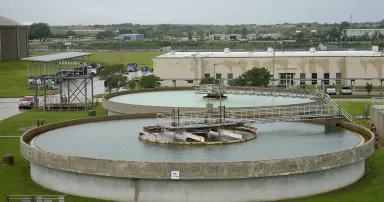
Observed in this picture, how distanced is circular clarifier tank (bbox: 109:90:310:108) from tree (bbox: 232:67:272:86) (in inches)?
435

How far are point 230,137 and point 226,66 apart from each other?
33.7 meters

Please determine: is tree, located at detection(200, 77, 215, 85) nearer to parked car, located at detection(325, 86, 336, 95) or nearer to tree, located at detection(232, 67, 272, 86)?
tree, located at detection(232, 67, 272, 86)

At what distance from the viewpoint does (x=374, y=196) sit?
21.0 meters

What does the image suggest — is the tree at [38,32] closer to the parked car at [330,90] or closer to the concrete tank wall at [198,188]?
the parked car at [330,90]

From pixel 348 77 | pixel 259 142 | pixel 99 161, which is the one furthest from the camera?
pixel 348 77

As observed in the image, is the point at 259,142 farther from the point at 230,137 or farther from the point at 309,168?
the point at 309,168

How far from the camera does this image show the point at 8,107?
46.5 meters

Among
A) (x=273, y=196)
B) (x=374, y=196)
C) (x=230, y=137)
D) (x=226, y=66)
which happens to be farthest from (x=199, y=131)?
(x=226, y=66)

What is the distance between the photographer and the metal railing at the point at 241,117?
24734mm

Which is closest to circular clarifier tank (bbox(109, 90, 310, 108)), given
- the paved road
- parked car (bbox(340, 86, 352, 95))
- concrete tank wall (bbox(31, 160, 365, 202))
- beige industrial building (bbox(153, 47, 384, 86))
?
the paved road

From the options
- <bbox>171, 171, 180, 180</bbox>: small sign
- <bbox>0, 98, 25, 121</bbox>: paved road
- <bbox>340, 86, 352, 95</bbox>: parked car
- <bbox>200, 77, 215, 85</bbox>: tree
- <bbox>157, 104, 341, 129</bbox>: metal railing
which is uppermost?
<bbox>157, 104, 341, 129</bbox>: metal railing

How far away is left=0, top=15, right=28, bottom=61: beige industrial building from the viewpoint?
288ft

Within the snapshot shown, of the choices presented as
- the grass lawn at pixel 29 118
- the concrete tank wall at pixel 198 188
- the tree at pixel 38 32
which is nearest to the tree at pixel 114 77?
the grass lawn at pixel 29 118

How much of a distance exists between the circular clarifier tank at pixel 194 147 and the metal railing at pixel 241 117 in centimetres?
58
